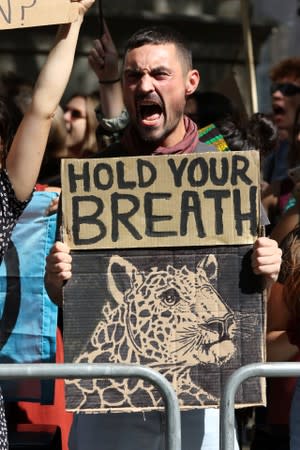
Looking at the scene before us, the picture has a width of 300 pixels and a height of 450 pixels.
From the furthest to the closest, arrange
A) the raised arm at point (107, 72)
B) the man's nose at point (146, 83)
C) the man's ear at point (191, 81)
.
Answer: the raised arm at point (107, 72) < the man's ear at point (191, 81) < the man's nose at point (146, 83)

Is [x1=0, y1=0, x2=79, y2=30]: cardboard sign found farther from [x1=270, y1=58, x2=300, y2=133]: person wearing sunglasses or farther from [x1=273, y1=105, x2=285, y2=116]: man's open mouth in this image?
[x1=273, y1=105, x2=285, y2=116]: man's open mouth

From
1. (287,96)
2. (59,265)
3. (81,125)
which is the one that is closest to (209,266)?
(59,265)

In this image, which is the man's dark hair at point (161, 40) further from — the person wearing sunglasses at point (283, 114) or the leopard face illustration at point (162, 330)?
the person wearing sunglasses at point (283, 114)

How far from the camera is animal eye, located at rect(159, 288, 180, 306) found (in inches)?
132

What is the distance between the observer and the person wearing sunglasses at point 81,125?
593 cm

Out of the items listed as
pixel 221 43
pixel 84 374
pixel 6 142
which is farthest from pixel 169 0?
pixel 84 374

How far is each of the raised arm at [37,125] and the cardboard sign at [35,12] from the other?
76 millimetres

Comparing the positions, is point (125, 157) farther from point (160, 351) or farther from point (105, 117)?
point (105, 117)

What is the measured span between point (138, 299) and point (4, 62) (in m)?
6.11

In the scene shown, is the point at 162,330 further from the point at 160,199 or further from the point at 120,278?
Answer: the point at 160,199

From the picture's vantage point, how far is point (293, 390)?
3.96 metres

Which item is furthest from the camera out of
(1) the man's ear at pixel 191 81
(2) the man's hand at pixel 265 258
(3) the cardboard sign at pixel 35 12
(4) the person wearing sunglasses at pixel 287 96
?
(4) the person wearing sunglasses at pixel 287 96

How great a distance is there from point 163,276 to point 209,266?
5.7 inches

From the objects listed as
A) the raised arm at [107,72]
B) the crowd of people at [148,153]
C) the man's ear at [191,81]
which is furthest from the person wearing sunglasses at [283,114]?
the man's ear at [191,81]
